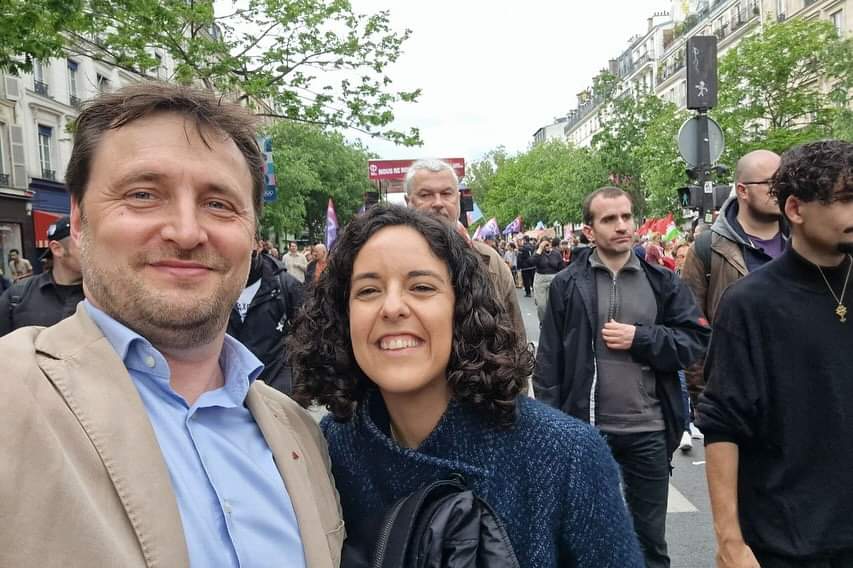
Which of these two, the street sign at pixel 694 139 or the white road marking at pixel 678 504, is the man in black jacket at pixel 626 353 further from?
the street sign at pixel 694 139

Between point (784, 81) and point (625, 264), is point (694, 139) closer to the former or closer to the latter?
point (625, 264)

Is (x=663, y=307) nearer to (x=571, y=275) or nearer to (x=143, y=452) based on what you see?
(x=571, y=275)

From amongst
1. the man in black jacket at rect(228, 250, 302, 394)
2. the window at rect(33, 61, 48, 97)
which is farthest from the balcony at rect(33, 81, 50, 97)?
the man in black jacket at rect(228, 250, 302, 394)

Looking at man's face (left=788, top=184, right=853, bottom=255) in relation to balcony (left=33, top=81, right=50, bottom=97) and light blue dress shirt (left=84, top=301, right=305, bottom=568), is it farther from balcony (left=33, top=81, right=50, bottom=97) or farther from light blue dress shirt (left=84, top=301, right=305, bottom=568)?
balcony (left=33, top=81, right=50, bottom=97)

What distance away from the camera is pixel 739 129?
32.1 metres

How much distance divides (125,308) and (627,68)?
94.5 meters

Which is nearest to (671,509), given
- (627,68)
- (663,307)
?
(663,307)

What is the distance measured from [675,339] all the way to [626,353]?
277mm

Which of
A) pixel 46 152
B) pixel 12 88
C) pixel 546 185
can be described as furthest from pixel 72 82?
pixel 546 185

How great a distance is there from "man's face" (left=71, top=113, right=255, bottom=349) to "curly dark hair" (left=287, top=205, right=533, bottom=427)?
0.47 m

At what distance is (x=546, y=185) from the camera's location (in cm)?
6788

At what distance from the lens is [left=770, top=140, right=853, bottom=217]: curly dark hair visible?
247 cm

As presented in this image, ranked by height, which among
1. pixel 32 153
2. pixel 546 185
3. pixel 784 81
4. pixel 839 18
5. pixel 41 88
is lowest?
pixel 32 153

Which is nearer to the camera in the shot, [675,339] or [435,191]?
[675,339]
